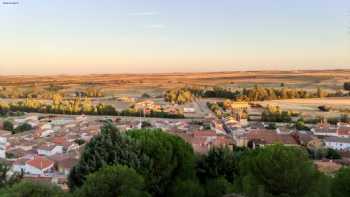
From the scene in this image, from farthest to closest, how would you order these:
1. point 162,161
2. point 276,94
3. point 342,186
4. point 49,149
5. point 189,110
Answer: point 276,94 → point 189,110 → point 49,149 → point 162,161 → point 342,186

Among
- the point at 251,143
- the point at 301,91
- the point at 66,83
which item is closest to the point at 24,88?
the point at 66,83

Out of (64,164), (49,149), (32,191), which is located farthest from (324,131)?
(32,191)

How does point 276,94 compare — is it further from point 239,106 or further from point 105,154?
point 105,154

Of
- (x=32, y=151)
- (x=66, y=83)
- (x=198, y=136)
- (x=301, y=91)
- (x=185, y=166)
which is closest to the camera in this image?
(x=185, y=166)

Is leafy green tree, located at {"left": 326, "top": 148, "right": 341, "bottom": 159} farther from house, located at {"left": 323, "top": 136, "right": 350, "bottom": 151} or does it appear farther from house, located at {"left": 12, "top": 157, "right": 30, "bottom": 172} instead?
house, located at {"left": 12, "top": 157, "right": 30, "bottom": 172}

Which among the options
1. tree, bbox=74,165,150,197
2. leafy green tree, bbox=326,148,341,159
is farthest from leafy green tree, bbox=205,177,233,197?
leafy green tree, bbox=326,148,341,159

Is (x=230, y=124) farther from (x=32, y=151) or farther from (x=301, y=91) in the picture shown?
(x=301, y=91)
